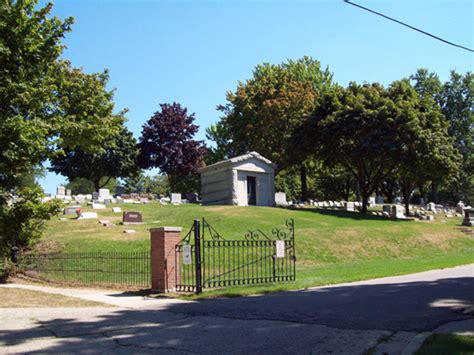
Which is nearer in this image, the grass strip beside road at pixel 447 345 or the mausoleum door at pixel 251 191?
the grass strip beside road at pixel 447 345

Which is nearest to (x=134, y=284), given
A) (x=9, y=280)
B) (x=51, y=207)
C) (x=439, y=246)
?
(x=51, y=207)

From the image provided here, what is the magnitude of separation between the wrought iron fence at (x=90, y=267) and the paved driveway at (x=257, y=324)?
5247mm

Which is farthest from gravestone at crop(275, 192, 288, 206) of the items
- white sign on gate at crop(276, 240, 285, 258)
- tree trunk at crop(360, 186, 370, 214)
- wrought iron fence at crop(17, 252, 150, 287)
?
white sign on gate at crop(276, 240, 285, 258)

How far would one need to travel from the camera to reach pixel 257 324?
8500 millimetres

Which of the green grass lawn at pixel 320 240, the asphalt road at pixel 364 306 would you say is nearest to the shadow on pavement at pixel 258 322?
the asphalt road at pixel 364 306

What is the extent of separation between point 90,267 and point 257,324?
11.4 m

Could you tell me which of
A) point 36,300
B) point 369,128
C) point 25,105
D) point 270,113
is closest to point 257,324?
point 36,300

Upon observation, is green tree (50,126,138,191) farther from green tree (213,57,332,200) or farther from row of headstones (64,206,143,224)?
row of headstones (64,206,143,224)

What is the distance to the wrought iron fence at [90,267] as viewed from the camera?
17000mm

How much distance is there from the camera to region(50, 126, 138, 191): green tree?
5606 centimetres

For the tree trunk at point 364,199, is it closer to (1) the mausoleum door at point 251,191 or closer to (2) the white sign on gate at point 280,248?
(1) the mausoleum door at point 251,191

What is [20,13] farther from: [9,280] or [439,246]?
[439,246]

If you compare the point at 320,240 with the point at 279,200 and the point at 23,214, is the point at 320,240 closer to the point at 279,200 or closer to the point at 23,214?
the point at 23,214

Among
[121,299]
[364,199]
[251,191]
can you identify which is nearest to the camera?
[121,299]
